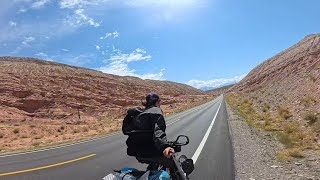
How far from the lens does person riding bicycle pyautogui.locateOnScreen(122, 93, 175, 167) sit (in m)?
5.14

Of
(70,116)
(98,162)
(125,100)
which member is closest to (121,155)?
(98,162)

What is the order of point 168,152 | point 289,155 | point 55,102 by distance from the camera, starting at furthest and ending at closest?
point 55,102 < point 289,155 < point 168,152

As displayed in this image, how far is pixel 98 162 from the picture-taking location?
1167 centimetres

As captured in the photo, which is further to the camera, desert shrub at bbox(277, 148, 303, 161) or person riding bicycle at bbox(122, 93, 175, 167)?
desert shrub at bbox(277, 148, 303, 161)

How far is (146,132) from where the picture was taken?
531cm

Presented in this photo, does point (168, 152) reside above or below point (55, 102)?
below

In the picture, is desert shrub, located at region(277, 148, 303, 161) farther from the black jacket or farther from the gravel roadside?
the black jacket

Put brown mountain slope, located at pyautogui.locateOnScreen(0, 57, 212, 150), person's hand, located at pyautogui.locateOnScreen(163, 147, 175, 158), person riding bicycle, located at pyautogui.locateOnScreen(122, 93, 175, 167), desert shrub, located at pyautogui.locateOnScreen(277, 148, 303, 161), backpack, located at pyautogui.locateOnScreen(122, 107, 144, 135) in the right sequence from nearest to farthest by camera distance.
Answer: person's hand, located at pyautogui.locateOnScreen(163, 147, 175, 158), person riding bicycle, located at pyautogui.locateOnScreen(122, 93, 175, 167), backpack, located at pyautogui.locateOnScreen(122, 107, 144, 135), desert shrub, located at pyautogui.locateOnScreen(277, 148, 303, 161), brown mountain slope, located at pyautogui.locateOnScreen(0, 57, 212, 150)

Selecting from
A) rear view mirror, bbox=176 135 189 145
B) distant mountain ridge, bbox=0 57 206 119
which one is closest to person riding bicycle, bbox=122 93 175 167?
rear view mirror, bbox=176 135 189 145

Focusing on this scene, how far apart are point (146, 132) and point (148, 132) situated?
0.03 m

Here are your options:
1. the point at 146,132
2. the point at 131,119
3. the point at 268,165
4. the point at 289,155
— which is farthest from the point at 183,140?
the point at 146,132

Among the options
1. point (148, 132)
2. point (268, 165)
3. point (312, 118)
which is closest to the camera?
point (148, 132)

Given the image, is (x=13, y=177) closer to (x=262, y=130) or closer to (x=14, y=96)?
(x=262, y=130)

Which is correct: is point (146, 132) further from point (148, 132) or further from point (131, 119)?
point (131, 119)
